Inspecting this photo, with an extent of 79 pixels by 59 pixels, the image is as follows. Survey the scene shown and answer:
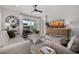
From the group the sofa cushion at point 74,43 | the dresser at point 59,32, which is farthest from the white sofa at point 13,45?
the sofa cushion at point 74,43

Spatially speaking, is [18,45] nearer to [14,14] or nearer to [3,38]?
[3,38]

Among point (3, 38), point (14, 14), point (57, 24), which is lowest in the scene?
point (3, 38)

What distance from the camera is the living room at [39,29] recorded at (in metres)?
1.87

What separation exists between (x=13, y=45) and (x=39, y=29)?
1.92 feet

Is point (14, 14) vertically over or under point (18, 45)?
over

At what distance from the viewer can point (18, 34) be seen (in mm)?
1946

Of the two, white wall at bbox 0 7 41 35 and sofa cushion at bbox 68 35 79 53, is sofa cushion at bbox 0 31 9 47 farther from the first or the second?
sofa cushion at bbox 68 35 79 53

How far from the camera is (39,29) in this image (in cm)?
198

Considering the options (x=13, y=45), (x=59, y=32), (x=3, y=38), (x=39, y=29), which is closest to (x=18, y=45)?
(x=13, y=45)

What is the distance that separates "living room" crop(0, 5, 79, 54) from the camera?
1.87 metres

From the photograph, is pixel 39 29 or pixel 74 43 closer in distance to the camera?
pixel 74 43
